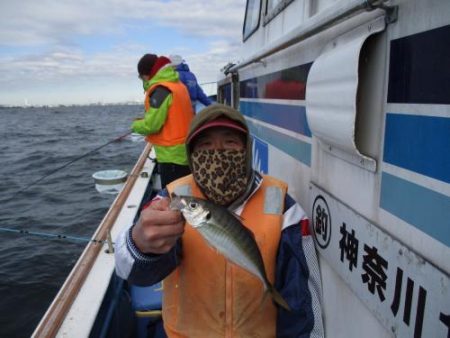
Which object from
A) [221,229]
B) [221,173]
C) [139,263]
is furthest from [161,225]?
[221,173]

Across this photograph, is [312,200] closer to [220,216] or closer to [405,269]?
[220,216]

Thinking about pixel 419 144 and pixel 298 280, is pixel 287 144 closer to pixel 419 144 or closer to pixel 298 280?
pixel 298 280

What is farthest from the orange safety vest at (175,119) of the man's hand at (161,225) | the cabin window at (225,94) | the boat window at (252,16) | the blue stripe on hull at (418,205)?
the blue stripe on hull at (418,205)

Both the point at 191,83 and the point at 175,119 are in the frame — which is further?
the point at 191,83

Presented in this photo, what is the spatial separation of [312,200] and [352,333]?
2.46 feet

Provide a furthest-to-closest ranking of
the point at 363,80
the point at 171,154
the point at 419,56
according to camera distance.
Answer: the point at 171,154 < the point at 363,80 < the point at 419,56

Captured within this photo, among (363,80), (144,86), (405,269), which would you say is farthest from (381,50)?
(144,86)

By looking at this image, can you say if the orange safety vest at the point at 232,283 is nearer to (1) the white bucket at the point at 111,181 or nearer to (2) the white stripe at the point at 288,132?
(2) the white stripe at the point at 288,132

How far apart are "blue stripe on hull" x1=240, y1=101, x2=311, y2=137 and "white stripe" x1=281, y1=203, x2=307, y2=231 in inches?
18.5

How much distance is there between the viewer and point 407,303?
131 cm

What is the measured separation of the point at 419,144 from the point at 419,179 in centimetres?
11

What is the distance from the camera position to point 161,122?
197 inches

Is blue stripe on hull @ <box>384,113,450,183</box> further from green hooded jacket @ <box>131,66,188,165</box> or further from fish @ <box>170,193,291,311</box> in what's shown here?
green hooded jacket @ <box>131,66,188,165</box>

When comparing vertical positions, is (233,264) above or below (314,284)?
above
